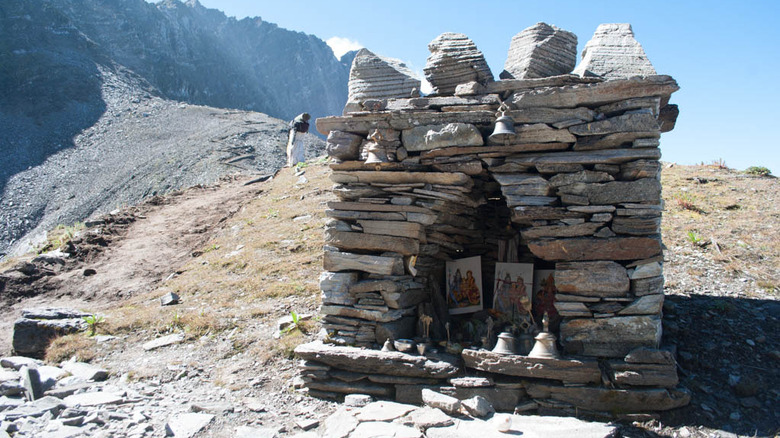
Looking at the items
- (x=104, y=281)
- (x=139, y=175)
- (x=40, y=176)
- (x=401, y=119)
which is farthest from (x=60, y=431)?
(x=40, y=176)

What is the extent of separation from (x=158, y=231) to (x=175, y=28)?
56.5m

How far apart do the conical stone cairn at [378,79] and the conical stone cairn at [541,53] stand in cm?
124

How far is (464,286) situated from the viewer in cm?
685

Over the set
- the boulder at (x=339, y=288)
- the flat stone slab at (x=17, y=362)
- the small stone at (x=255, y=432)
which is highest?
the boulder at (x=339, y=288)

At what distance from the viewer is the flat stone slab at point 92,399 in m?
5.64

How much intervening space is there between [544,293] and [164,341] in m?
5.84

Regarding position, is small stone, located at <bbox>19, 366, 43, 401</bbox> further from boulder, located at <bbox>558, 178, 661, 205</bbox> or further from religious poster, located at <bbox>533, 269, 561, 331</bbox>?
boulder, located at <bbox>558, 178, 661, 205</bbox>

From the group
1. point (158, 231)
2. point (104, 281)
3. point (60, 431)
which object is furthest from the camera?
point (158, 231)

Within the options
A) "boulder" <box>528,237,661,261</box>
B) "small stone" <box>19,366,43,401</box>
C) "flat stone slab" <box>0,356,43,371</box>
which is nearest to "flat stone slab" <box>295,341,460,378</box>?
"boulder" <box>528,237,661,261</box>

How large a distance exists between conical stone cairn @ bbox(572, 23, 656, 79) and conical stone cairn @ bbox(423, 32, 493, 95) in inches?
46.6

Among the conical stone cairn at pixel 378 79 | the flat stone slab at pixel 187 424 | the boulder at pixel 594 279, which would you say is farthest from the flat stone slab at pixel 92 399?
the boulder at pixel 594 279

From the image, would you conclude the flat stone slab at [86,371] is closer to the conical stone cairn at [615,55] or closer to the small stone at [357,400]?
the small stone at [357,400]

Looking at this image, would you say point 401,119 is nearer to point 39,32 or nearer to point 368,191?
A: point 368,191

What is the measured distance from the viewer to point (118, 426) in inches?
201
